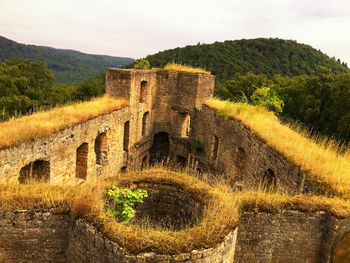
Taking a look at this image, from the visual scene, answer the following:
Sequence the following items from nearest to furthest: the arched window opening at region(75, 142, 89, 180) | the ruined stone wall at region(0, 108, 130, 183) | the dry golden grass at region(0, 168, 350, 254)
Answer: the dry golden grass at region(0, 168, 350, 254) → the ruined stone wall at region(0, 108, 130, 183) → the arched window opening at region(75, 142, 89, 180)

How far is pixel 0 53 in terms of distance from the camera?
103 metres

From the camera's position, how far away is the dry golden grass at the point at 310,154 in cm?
718

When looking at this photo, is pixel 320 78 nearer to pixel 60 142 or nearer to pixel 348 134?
pixel 348 134

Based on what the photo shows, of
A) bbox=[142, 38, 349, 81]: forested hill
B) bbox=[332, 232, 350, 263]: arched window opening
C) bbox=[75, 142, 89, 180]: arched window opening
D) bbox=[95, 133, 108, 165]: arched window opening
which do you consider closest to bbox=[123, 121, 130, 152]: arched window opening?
bbox=[95, 133, 108, 165]: arched window opening

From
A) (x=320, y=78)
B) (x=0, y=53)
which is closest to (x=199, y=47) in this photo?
(x=320, y=78)

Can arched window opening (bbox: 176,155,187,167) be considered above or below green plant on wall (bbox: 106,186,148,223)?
below

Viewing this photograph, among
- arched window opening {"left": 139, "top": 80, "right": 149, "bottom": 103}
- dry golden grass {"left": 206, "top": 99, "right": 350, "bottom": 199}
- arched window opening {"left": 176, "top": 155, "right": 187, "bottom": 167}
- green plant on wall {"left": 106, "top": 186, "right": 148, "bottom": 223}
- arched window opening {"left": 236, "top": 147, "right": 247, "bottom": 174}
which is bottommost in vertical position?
arched window opening {"left": 176, "top": 155, "right": 187, "bottom": 167}

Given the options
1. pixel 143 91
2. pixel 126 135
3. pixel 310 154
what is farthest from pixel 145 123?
pixel 310 154

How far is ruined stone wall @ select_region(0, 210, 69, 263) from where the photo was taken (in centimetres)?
509

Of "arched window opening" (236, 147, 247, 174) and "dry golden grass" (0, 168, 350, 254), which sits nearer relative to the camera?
"dry golden grass" (0, 168, 350, 254)

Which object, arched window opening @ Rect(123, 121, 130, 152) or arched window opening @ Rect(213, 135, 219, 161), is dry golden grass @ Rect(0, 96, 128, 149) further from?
arched window opening @ Rect(213, 135, 219, 161)

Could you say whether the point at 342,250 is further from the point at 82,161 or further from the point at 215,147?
the point at 215,147

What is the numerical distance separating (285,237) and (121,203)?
342 centimetres

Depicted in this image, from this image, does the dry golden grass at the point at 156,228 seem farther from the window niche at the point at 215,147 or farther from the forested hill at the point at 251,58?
the forested hill at the point at 251,58
